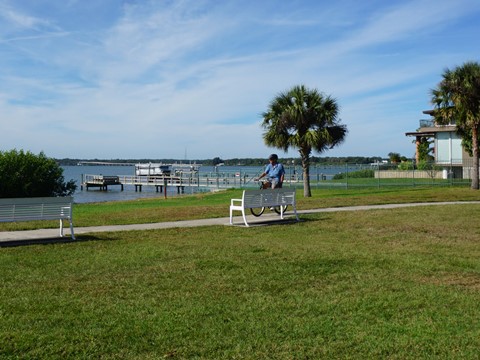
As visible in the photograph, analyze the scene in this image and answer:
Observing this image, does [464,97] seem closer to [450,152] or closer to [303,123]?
[303,123]

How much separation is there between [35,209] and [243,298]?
6.36 metres

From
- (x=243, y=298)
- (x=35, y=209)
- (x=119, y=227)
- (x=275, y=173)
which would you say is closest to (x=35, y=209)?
(x=35, y=209)

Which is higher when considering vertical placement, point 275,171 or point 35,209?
point 275,171

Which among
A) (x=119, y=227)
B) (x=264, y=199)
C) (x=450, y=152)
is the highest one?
(x=450, y=152)

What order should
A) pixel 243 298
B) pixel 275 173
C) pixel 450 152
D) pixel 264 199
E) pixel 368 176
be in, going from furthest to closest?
pixel 450 152, pixel 368 176, pixel 275 173, pixel 264 199, pixel 243 298

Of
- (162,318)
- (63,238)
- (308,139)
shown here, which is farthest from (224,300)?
(308,139)

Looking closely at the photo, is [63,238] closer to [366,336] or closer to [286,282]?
[286,282]

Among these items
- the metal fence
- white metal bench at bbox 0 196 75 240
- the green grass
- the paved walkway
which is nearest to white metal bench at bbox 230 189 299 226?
the paved walkway

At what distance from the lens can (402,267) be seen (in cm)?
838

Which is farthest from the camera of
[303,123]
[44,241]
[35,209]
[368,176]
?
[368,176]

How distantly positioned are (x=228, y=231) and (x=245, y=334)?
25.1 feet

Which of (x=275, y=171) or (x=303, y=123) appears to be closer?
(x=275, y=171)

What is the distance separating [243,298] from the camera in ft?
21.6

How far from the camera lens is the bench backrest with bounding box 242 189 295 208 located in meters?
14.3
